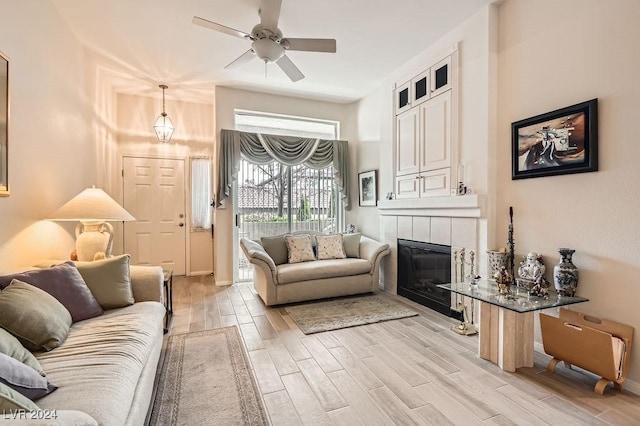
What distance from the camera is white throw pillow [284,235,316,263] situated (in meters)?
4.16

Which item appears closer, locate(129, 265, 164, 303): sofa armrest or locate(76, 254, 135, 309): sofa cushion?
locate(76, 254, 135, 309): sofa cushion

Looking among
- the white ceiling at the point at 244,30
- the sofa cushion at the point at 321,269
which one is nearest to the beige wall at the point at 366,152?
the white ceiling at the point at 244,30

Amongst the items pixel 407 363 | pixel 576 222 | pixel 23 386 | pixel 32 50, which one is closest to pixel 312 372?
pixel 407 363

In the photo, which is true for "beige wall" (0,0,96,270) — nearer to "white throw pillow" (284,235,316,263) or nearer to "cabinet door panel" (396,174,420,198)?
"white throw pillow" (284,235,316,263)

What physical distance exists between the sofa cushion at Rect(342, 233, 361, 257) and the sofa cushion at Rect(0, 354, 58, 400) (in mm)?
3578

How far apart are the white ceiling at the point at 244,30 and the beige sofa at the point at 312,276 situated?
2.34 meters

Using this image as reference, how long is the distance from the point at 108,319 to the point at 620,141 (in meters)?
3.54

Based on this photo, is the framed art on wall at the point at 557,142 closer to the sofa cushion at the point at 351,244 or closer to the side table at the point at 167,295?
the sofa cushion at the point at 351,244

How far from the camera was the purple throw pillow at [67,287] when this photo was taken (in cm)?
186

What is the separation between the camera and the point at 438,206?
3.39 m

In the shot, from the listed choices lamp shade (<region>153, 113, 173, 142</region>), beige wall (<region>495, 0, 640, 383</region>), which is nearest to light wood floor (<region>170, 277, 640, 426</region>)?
beige wall (<region>495, 0, 640, 383</region>)

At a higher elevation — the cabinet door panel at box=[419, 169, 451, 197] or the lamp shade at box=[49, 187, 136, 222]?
the cabinet door panel at box=[419, 169, 451, 197]

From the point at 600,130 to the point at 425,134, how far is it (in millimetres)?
1713

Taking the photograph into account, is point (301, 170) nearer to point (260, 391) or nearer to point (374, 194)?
point (374, 194)
